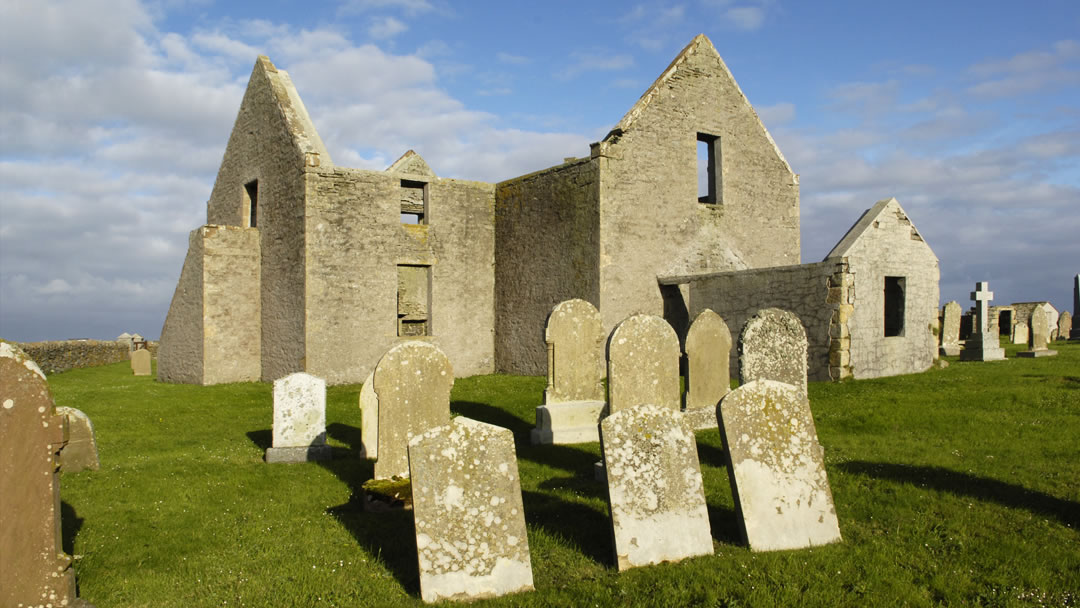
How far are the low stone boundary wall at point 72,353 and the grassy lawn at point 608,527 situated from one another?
14.6 m

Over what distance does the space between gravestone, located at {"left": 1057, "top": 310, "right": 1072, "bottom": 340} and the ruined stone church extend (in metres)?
16.2

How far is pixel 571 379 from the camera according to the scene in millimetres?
10070

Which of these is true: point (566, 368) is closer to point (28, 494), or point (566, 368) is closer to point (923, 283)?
point (28, 494)

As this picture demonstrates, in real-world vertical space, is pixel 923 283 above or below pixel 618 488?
above

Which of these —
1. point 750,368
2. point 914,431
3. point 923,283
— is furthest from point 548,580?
point 923,283

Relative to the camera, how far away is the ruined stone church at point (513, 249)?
15070mm

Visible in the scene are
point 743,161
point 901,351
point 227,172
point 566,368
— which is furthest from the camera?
point 227,172

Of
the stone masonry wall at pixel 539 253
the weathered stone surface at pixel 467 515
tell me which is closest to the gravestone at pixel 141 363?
the stone masonry wall at pixel 539 253

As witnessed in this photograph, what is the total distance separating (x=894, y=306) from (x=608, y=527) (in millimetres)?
11878

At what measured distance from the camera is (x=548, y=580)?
4566 millimetres

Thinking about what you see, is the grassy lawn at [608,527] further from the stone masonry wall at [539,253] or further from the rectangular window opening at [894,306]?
the stone masonry wall at [539,253]

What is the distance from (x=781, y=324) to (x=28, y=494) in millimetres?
8006

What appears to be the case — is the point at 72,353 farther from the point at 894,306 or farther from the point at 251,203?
the point at 894,306

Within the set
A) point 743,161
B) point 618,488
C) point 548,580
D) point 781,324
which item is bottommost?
point 548,580
